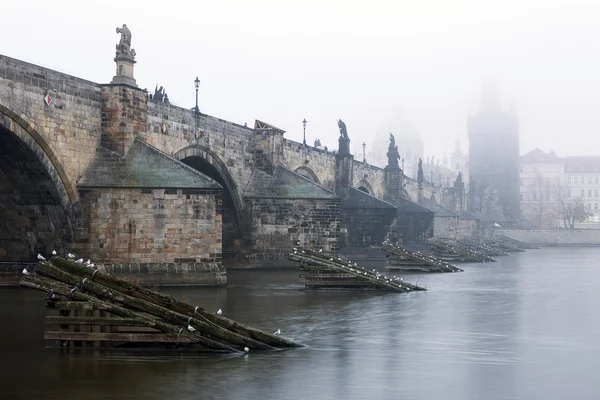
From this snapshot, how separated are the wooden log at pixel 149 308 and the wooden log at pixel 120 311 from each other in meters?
0.11

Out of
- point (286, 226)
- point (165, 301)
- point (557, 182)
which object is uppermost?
point (557, 182)

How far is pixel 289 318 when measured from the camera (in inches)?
766

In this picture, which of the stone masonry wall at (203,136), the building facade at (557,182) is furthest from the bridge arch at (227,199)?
the building facade at (557,182)

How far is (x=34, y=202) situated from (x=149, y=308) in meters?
14.6

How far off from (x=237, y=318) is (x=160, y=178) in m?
9.82

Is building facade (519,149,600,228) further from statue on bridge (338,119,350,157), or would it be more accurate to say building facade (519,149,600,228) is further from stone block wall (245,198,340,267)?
stone block wall (245,198,340,267)

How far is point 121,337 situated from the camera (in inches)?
541

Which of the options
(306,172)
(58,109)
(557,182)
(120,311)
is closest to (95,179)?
(58,109)

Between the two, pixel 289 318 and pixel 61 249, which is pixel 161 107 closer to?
pixel 61 249

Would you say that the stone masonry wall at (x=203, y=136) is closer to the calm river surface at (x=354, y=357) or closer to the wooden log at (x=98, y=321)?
the calm river surface at (x=354, y=357)

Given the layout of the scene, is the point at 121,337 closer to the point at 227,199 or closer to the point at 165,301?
the point at 165,301

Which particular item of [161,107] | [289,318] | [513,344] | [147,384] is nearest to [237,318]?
[289,318]

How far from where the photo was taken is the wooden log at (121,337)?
13.5 meters

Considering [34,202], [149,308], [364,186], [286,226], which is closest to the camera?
[149,308]
